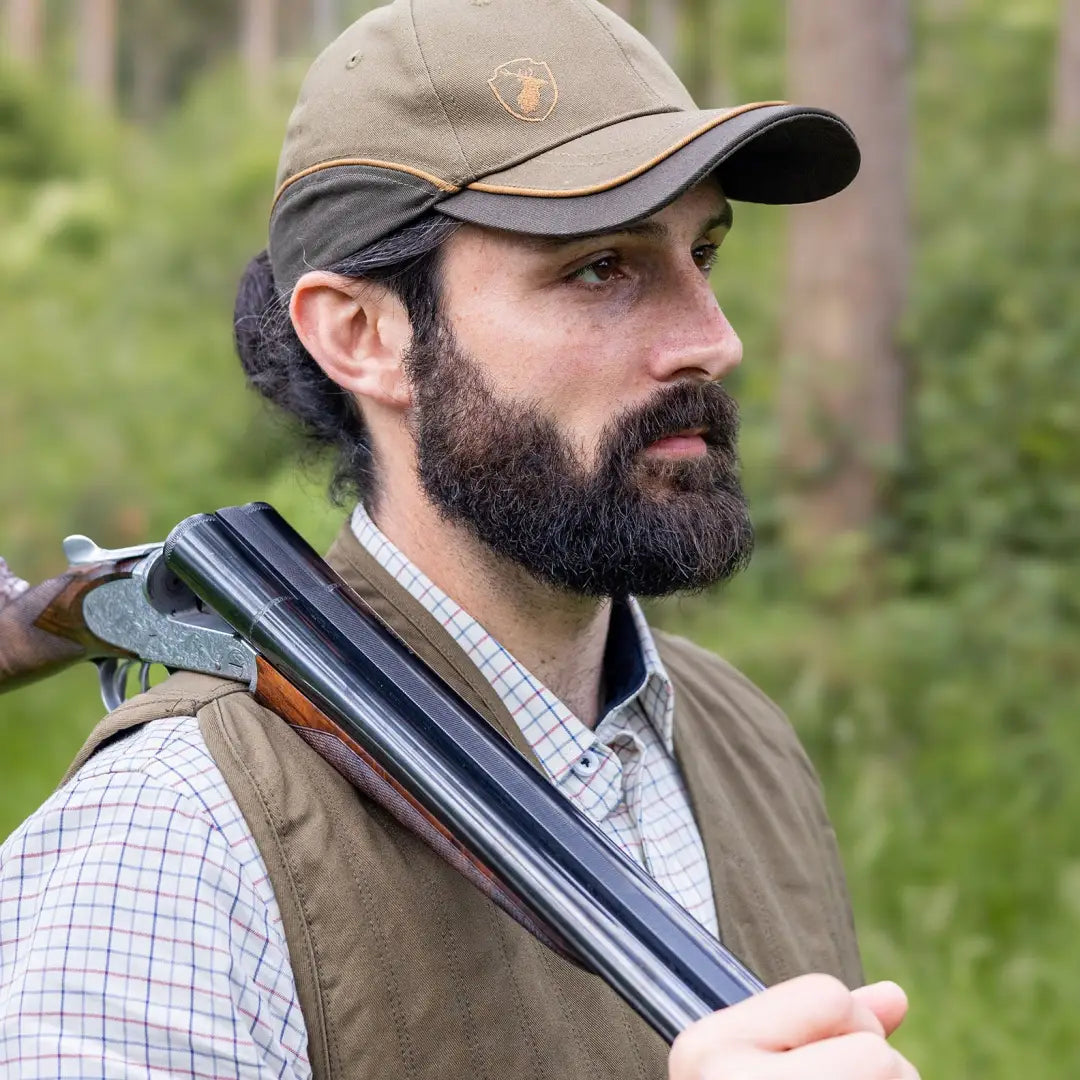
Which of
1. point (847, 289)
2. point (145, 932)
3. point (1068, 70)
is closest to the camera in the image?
point (145, 932)

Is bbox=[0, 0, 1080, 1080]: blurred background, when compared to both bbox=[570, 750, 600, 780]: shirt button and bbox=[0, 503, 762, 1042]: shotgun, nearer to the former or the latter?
bbox=[570, 750, 600, 780]: shirt button

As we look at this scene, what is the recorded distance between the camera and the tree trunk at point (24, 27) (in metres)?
22.5

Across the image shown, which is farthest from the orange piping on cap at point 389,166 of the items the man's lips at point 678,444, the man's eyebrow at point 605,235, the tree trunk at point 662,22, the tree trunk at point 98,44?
the tree trunk at point 98,44

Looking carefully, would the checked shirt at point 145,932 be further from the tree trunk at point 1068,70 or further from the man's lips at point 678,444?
the tree trunk at point 1068,70

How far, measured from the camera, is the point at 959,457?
7.52 metres

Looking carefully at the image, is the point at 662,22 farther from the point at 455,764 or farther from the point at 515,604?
the point at 455,764

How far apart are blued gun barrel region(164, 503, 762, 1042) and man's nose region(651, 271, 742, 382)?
0.63m

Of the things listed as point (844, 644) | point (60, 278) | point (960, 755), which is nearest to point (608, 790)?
point (960, 755)

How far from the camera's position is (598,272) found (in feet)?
7.18

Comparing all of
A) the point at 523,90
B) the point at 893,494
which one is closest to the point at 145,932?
the point at 523,90

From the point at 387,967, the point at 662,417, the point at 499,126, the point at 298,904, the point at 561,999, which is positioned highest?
the point at 499,126

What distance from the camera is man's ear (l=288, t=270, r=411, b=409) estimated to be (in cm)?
231

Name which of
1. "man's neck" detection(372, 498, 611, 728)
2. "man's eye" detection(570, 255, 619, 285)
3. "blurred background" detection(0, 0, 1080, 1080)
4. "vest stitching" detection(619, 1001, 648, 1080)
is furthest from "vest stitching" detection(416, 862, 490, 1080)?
"blurred background" detection(0, 0, 1080, 1080)

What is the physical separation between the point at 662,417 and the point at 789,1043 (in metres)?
1.07
